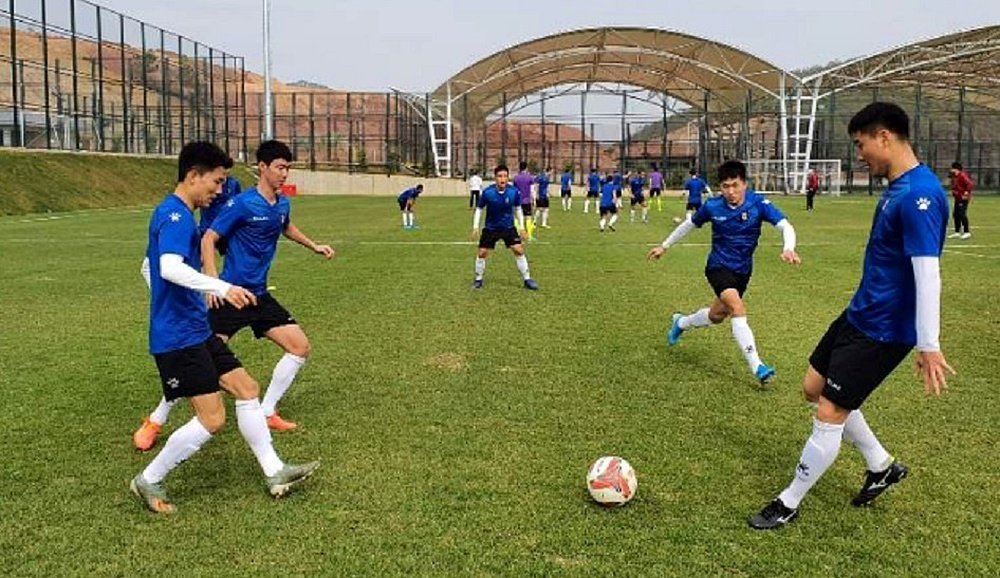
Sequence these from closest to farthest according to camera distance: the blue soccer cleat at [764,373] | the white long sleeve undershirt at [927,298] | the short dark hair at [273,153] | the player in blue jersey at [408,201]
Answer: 1. the white long sleeve undershirt at [927,298]
2. the short dark hair at [273,153]
3. the blue soccer cleat at [764,373]
4. the player in blue jersey at [408,201]

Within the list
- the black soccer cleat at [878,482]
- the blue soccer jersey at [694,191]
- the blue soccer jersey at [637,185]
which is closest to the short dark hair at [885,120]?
the black soccer cleat at [878,482]

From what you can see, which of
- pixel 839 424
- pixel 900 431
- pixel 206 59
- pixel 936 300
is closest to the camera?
pixel 936 300

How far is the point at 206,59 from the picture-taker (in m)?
56.1

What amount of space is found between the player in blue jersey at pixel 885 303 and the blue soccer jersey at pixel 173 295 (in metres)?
3.01

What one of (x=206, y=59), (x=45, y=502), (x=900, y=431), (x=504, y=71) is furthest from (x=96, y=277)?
(x=504, y=71)

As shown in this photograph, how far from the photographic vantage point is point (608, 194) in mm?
24781

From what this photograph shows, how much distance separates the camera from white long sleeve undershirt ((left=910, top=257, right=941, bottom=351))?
382 centimetres

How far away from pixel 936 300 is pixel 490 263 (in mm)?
13041

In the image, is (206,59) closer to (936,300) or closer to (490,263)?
(490,263)

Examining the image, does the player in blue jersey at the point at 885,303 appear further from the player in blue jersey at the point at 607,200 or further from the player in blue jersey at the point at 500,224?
the player in blue jersey at the point at 607,200

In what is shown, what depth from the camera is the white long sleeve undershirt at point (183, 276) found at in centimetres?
418

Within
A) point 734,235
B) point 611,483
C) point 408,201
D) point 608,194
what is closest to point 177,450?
point 611,483

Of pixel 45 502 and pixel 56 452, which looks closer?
pixel 45 502

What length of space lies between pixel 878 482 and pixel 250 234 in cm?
415
